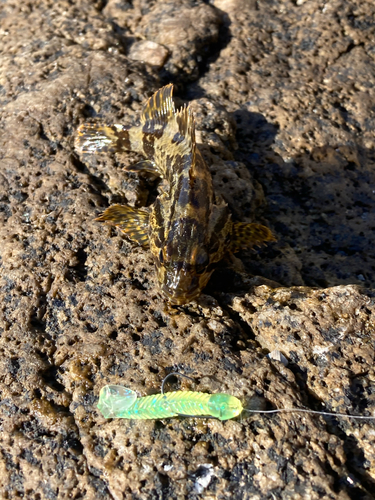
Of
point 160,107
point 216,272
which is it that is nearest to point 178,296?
point 216,272

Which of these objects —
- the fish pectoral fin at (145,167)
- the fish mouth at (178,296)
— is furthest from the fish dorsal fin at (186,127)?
the fish mouth at (178,296)

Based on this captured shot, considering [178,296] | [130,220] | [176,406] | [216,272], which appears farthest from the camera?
[130,220]

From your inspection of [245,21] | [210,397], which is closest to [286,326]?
[210,397]

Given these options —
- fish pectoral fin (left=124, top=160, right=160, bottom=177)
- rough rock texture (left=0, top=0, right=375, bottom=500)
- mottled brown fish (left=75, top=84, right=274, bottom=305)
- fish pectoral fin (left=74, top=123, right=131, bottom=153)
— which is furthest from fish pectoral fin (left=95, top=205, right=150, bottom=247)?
fish pectoral fin (left=74, top=123, right=131, bottom=153)

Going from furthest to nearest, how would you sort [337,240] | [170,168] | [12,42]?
[12,42] → [337,240] → [170,168]

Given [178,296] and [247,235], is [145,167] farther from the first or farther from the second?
[178,296]

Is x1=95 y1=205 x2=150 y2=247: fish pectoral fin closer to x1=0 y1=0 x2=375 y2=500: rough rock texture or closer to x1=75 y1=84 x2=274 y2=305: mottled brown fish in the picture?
x1=75 y1=84 x2=274 y2=305: mottled brown fish

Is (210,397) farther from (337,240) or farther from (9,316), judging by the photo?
(337,240)
